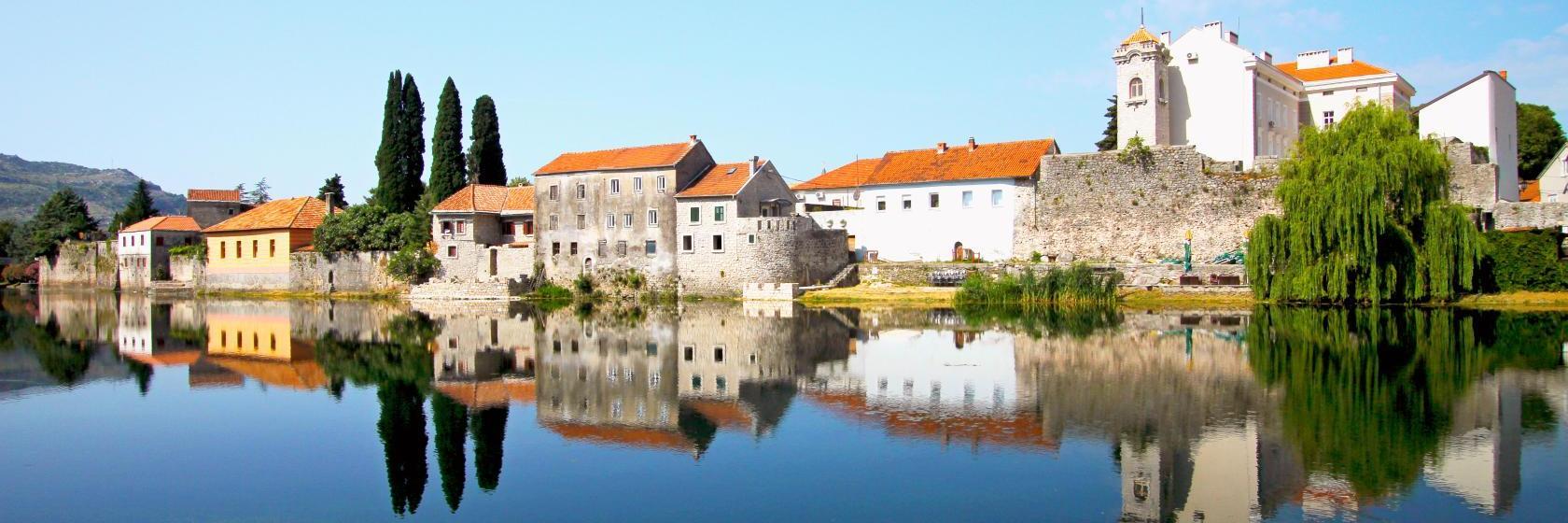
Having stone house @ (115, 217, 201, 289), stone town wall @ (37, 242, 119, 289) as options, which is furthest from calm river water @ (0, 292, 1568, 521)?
stone town wall @ (37, 242, 119, 289)

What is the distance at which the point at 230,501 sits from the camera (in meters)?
11.8

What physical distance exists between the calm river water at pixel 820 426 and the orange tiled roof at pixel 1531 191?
20.5 m

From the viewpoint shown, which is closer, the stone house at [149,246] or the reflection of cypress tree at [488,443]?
the reflection of cypress tree at [488,443]

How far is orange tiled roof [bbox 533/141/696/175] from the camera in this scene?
45.7 meters

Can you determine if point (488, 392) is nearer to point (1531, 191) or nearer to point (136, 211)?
point (1531, 191)

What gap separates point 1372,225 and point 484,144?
3923cm

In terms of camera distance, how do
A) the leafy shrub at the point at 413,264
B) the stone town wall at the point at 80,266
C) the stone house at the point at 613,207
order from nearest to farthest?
the stone house at the point at 613,207, the leafy shrub at the point at 413,264, the stone town wall at the point at 80,266

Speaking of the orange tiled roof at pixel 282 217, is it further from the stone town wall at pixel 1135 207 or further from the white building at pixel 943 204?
the stone town wall at pixel 1135 207

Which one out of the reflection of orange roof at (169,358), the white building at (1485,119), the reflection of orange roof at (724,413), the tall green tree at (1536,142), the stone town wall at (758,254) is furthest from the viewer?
the tall green tree at (1536,142)

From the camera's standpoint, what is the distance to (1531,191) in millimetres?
46344

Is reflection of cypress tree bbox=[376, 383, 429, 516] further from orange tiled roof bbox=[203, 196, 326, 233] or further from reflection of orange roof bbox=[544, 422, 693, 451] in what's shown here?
orange tiled roof bbox=[203, 196, 326, 233]

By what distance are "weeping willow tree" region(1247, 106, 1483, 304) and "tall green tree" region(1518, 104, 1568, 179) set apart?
2506cm

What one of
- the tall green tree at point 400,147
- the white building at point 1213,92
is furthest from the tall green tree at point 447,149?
the white building at point 1213,92

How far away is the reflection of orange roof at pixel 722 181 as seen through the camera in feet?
143
